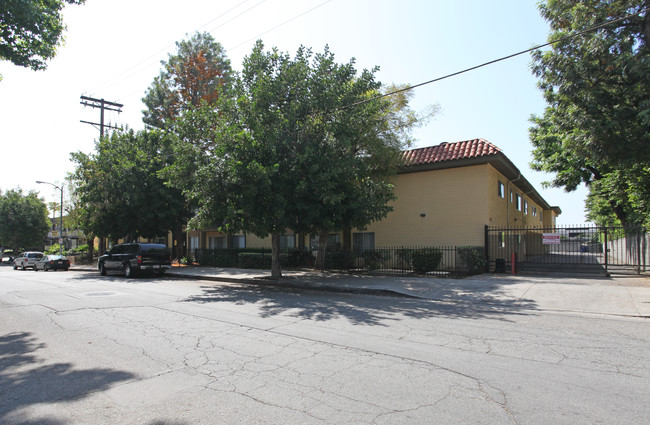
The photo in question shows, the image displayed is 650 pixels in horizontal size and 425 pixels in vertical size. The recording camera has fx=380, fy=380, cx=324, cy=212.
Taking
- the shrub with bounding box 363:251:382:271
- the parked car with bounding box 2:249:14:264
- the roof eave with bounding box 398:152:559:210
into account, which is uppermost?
the roof eave with bounding box 398:152:559:210

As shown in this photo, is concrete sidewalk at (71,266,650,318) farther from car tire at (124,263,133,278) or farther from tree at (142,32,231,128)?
tree at (142,32,231,128)

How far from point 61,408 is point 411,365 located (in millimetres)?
3979

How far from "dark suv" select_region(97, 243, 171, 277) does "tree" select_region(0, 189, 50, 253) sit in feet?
120

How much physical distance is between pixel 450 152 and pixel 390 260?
635cm

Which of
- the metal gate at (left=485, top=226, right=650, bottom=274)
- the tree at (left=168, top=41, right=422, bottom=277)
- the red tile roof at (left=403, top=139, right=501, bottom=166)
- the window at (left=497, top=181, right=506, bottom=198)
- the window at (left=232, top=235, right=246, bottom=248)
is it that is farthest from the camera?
the window at (left=232, top=235, right=246, bottom=248)

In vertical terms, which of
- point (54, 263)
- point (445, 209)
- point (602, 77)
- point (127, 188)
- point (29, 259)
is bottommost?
point (54, 263)

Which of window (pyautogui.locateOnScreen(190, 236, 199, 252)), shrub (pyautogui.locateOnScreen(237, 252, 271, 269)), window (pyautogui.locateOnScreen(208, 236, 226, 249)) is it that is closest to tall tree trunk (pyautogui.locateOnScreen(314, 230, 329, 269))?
shrub (pyautogui.locateOnScreen(237, 252, 271, 269))

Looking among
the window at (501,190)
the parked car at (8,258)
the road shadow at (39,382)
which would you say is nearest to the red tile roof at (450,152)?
the window at (501,190)

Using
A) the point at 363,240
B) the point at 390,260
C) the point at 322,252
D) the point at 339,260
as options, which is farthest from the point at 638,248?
the point at 322,252

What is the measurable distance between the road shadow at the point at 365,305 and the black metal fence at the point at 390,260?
183 inches

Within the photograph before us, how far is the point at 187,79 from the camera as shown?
32781mm

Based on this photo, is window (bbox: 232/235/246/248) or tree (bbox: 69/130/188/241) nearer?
tree (bbox: 69/130/188/241)

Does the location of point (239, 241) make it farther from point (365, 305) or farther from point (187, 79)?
point (365, 305)

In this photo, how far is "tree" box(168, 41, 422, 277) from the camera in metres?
13.3
